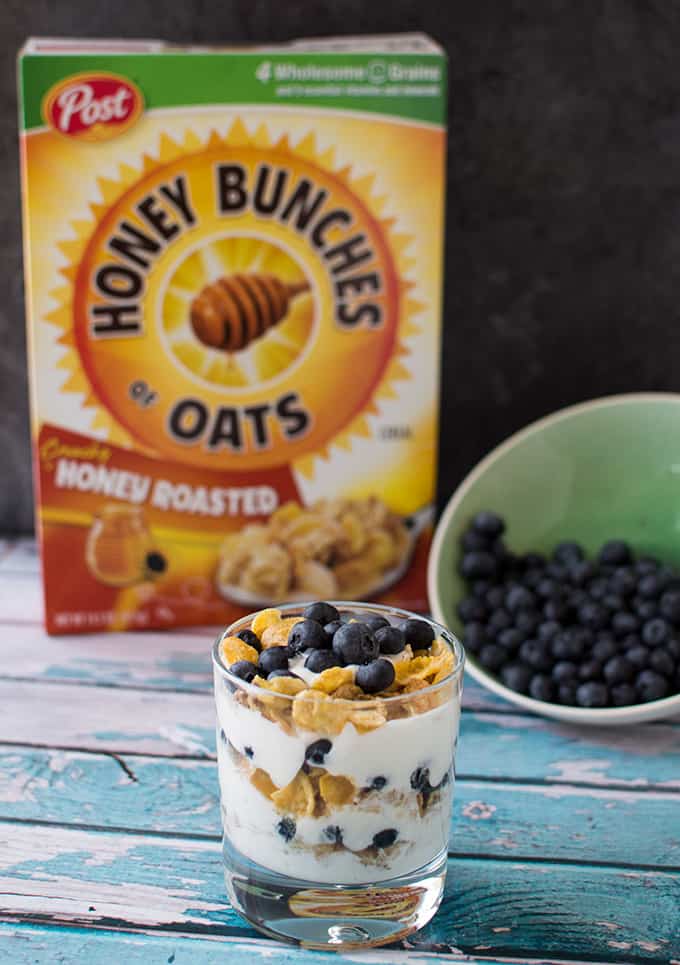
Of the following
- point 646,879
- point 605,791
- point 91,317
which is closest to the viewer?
point 646,879

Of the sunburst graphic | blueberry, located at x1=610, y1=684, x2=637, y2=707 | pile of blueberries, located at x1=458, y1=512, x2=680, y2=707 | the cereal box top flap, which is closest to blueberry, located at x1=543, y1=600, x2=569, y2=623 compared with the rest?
pile of blueberries, located at x1=458, y1=512, x2=680, y2=707

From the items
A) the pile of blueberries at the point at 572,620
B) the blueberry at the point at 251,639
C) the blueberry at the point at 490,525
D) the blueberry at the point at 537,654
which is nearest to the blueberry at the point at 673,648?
the pile of blueberries at the point at 572,620

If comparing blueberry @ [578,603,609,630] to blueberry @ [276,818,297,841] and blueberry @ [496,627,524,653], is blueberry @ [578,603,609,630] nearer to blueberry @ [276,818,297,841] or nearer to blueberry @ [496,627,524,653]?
blueberry @ [496,627,524,653]

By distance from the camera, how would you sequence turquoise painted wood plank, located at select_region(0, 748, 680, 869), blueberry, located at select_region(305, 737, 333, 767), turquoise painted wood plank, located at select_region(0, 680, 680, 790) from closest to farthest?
blueberry, located at select_region(305, 737, 333, 767)
turquoise painted wood plank, located at select_region(0, 748, 680, 869)
turquoise painted wood plank, located at select_region(0, 680, 680, 790)

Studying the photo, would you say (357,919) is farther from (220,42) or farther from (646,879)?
(220,42)

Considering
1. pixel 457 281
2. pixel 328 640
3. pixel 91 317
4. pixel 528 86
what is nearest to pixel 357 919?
pixel 328 640

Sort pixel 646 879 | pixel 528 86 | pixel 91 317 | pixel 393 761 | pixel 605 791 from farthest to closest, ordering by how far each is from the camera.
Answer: pixel 528 86 → pixel 91 317 → pixel 605 791 → pixel 646 879 → pixel 393 761

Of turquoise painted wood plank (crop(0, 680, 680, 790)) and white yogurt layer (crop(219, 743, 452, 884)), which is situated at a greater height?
white yogurt layer (crop(219, 743, 452, 884))
